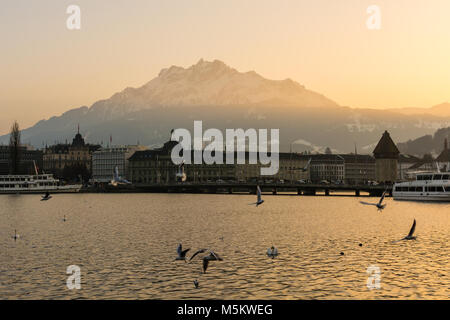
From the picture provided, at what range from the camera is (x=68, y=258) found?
4875cm

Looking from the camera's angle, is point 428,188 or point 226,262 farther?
point 428,188

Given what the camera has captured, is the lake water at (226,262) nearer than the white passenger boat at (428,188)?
Yes

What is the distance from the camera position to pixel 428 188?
495ft

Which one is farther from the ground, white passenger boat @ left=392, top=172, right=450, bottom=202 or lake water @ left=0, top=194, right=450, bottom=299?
white passenger boat @ left=392, top=172, right=450, bottom=202

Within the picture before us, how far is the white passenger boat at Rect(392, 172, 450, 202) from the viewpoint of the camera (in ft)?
484

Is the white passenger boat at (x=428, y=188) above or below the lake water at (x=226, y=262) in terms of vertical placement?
above

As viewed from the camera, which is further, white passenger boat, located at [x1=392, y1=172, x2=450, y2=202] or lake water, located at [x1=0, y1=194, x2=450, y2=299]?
white passenger boat, located at [x1=392, y1=172, x2=450, y2=202]

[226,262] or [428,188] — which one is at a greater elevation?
[428,188]

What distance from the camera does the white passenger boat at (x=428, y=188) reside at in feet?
484
